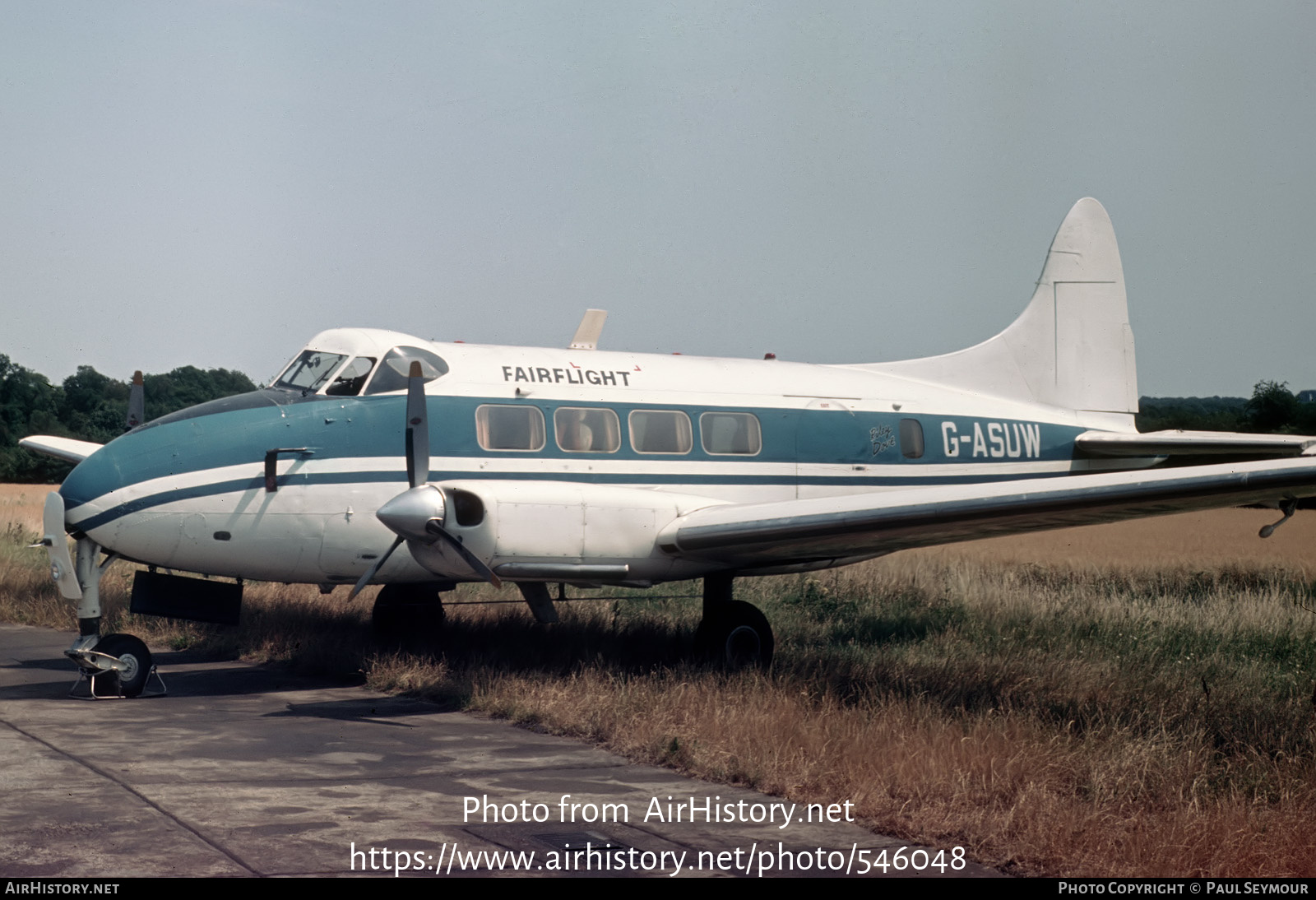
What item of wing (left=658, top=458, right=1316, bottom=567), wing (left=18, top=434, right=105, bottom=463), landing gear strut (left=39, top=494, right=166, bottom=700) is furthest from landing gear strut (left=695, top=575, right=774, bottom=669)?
wing (left=18, top=434, right=105, bottom=463)

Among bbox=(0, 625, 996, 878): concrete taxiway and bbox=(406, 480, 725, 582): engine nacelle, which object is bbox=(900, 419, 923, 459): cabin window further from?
bbox=(0, 625, 996, 878): concrete taxiway

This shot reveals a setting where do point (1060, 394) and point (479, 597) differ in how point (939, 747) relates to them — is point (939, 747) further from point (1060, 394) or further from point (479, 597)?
point (479, 597)

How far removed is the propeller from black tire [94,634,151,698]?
237cm

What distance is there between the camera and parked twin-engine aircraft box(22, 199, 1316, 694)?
36.7ft

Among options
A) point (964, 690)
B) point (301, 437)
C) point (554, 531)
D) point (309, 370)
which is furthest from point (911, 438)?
point (301, 437)

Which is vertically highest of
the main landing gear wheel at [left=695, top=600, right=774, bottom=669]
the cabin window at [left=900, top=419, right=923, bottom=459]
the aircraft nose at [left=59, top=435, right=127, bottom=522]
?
the cabin window at [left=900, top=419, right=923, bottom=459]

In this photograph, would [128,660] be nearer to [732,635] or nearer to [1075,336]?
[732,635]

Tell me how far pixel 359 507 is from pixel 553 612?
222 cm

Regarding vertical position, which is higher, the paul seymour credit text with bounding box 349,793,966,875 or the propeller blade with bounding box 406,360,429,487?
the propeller blade with bounding box 406,360,429,487

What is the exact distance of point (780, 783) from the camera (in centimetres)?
847

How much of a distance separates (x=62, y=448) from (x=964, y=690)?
43.4 feet

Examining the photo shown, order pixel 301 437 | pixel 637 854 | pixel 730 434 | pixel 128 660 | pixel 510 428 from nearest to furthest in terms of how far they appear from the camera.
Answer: pixel 637 854, pixel 128 660, pixel 301 437, pixel 510 428, pixel 730 434

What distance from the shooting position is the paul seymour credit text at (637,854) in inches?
255

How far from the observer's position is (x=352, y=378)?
1259cm
